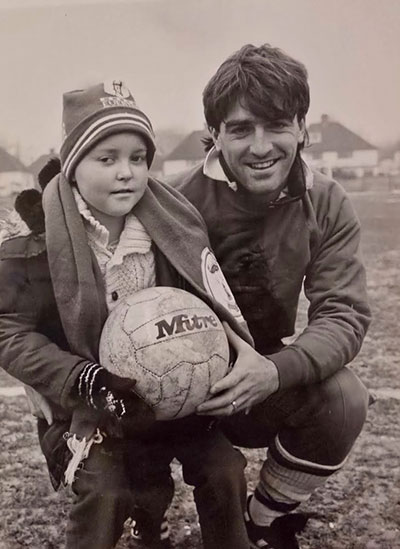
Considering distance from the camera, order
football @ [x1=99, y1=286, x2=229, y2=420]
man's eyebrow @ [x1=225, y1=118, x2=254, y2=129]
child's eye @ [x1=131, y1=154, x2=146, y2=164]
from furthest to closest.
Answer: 1. man's eyebrow @ [x1=225, y1=118, x2=254, y2=129]
2. child's eye @ [x1=131, y1=154, x2=146, y2=164]
3. football @ [x1=99, y1=286, x2=229, y2=420]

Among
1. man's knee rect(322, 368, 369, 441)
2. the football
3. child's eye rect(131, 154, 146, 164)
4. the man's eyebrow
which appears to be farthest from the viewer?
man's knee rect(322, 368, 369, 441)

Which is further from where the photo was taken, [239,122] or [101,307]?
[239,122]

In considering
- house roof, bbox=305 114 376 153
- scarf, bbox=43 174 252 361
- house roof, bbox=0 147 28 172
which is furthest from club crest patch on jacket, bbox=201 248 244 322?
house roof, bbox=0 147 28 172

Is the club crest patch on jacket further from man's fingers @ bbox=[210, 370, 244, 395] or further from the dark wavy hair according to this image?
the dark wavy hair

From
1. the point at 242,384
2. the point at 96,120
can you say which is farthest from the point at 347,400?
the point at 96,120

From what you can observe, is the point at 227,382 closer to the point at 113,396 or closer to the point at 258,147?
the point at 113,396

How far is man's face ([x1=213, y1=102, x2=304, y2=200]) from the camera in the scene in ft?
4.87

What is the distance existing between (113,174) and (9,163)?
0.38 meters

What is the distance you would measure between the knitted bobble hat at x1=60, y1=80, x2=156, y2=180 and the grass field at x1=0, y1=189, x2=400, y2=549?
528 millimetres

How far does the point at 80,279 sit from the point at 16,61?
0.59 m

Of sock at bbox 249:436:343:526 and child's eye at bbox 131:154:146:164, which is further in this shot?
sock at bbox 249:436:343:526

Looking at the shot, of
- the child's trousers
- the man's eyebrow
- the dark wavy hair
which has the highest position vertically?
the dark wavy hair

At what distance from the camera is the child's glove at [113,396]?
51.3 inches

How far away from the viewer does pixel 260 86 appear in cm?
146
